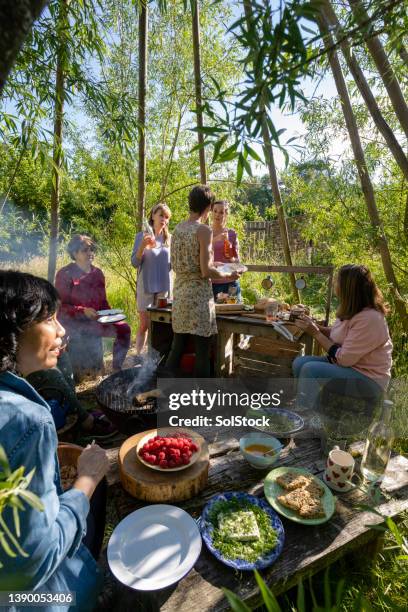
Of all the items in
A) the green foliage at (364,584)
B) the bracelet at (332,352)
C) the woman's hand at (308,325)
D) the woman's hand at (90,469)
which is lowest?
the green foliage at (364,584)

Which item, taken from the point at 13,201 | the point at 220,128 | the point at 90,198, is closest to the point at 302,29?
the point at 220,128

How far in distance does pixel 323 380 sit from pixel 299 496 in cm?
135

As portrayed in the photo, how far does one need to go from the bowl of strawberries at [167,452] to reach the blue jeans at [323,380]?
51.9 inches

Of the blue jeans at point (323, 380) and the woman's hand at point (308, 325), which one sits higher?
the woman's hand at point (308, 325)

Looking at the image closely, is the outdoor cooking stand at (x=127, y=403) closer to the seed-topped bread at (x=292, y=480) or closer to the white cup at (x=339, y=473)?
the seed-topped bread at (x=292, y=480)

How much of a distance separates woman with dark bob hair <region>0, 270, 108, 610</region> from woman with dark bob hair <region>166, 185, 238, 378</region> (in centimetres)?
169

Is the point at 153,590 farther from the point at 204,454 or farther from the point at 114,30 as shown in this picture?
the point at 114,30

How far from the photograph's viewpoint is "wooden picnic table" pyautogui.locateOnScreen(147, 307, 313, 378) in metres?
3.45

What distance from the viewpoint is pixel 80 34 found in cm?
279

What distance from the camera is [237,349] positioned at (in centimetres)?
389

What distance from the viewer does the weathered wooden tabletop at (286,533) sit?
117cm

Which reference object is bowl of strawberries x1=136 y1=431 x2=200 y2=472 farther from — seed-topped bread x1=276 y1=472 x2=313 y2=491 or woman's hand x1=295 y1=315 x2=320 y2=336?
woman's hand x1=295 y1=315 x2=320 y2=336

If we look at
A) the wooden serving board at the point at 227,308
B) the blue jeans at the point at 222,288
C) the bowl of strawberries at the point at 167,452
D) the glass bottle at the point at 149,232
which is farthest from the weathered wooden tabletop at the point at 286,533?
the glass bottle at the point at 149,232

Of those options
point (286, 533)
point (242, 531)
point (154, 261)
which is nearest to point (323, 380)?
point (286, 533)
